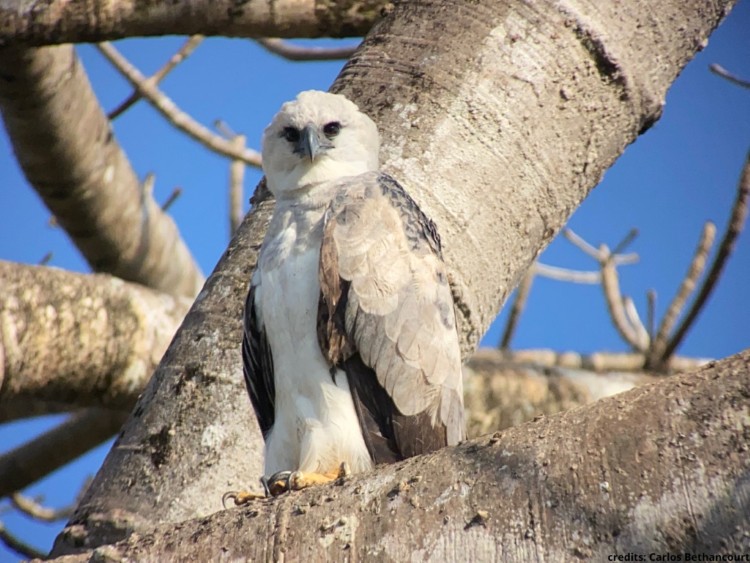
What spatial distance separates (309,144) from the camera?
4551mm

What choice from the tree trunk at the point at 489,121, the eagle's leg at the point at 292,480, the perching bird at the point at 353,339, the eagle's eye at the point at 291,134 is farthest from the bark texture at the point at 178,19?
the eagle's leg at the point at 292,480

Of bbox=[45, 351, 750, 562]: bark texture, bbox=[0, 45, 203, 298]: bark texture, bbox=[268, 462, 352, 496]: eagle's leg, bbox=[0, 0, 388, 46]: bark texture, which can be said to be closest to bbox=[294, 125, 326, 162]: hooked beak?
bbox=[0, 0, 388, 46]: bark texture

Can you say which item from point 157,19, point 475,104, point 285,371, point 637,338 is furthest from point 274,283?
point 637,338

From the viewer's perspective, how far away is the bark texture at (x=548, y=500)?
2.02m

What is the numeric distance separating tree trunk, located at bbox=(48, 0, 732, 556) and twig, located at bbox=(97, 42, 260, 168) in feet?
11.5

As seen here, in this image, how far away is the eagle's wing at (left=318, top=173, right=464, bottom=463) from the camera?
3.79 m

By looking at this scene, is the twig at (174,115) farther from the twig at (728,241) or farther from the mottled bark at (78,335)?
the twig at (728,241)

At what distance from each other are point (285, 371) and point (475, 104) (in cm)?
146

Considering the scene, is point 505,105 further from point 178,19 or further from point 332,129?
point 178,19

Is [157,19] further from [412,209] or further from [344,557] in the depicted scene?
[344,557]

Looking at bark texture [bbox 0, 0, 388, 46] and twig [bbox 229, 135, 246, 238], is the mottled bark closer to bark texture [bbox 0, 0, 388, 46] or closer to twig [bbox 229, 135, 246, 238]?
bark texture [bbox 0, 0, 388, 46]

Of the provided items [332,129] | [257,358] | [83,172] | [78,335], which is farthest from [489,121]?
[83,172]

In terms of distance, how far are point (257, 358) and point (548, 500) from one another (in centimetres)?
207

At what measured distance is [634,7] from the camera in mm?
4594
